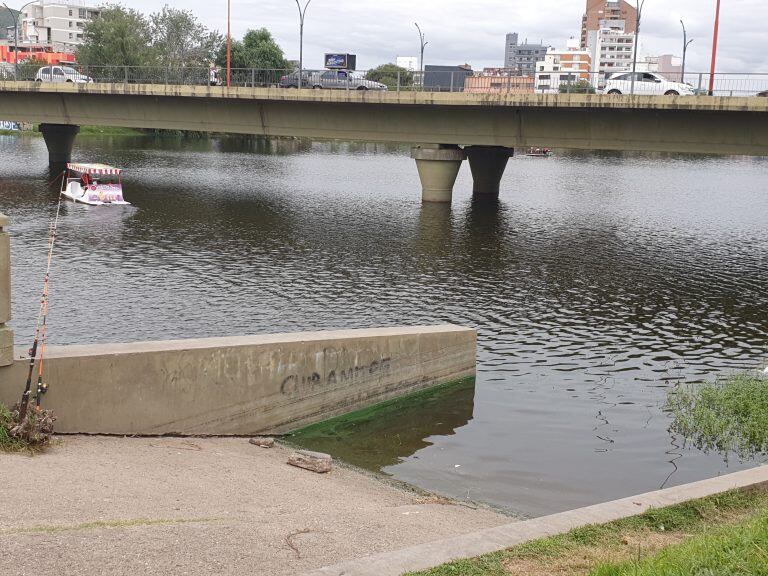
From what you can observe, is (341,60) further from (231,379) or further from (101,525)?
(101,525)

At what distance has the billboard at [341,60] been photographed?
82062 millimetres

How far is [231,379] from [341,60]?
75057 mm

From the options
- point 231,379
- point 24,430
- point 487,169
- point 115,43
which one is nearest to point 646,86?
point 487,169

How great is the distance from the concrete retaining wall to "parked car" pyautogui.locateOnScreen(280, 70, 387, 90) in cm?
3763

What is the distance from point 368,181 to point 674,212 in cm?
2393

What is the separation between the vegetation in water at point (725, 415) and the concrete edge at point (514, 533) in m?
5.08

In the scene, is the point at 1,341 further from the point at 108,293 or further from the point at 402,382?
the point at 108,293

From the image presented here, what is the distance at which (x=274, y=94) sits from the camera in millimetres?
50219

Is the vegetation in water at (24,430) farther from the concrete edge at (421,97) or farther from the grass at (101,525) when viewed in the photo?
the concrete edge at (421,97)

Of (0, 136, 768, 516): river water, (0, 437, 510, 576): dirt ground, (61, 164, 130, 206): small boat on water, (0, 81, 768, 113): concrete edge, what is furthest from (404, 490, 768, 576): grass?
(61, 164, 130, 206): small boat on water

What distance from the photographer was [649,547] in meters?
8.48

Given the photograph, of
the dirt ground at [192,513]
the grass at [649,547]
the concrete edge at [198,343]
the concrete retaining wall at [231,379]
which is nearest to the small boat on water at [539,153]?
the concrete retaining wall at [231,379]

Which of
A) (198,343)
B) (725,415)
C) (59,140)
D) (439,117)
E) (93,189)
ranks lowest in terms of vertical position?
(725,415)

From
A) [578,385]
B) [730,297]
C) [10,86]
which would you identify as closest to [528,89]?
[730,297]
